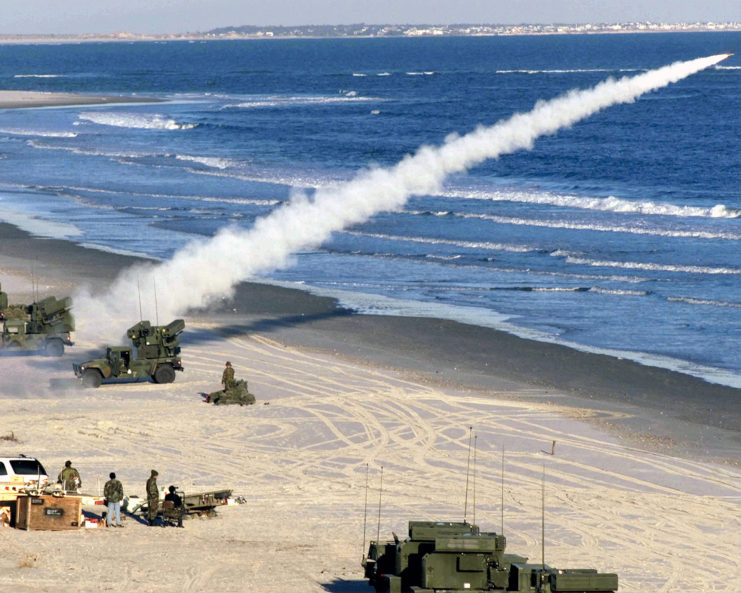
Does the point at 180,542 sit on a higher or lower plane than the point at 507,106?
lower

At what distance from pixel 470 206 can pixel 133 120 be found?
6477 cm

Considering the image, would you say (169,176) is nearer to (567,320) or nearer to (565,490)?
(567,320)

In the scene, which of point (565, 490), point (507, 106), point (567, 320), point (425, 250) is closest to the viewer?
point (565, 490)

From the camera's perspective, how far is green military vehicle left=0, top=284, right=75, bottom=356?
40188 millimetres

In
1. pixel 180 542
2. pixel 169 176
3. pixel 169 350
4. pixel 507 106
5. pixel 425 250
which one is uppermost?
pixel 507 106

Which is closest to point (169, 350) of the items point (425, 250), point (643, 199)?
point (425, 250)

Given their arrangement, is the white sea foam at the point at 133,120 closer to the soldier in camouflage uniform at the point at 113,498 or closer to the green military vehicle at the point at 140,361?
the green military vehicle at the point at 140,361

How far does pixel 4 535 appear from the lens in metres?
24.7

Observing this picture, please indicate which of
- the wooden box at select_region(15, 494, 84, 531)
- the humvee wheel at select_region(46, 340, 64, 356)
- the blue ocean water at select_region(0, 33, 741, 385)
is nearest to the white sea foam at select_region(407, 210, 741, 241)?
the blue ocean water at select_region(0, 33, 741, 385)

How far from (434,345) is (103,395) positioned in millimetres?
11168

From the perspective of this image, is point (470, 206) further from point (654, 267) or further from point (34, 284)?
point (34, 284)

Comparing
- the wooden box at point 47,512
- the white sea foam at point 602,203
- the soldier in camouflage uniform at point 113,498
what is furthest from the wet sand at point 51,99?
the wooden box at point 47,512

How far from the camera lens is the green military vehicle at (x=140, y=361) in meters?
37.1

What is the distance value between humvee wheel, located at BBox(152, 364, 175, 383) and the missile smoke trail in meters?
5.40
